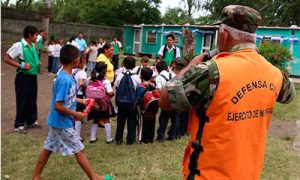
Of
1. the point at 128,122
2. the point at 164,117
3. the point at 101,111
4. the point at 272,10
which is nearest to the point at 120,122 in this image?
the point at 128,122

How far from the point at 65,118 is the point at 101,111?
1894 millimetres

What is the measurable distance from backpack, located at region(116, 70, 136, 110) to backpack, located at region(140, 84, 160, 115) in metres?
0.18

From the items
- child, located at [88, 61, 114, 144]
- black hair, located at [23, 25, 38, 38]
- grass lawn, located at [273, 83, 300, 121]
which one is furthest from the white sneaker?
grass lawn, located at [273, 83, 300, 121]

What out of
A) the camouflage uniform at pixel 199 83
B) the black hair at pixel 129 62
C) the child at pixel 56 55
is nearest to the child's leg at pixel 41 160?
the black hair at pixel 129 62

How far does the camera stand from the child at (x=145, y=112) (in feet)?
18.1

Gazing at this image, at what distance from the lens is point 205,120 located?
2012 mm

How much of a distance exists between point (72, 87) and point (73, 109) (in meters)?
0.28

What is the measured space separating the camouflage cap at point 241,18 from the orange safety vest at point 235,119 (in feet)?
0.48

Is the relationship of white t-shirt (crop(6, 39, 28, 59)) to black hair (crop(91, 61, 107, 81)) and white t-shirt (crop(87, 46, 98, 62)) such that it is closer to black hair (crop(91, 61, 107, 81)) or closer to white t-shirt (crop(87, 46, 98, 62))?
black hair (crop(91, 61, 107, 81))

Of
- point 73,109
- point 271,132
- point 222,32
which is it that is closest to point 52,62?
point 271,132

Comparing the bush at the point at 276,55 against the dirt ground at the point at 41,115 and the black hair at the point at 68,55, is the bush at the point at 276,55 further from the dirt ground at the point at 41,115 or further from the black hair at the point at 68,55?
the black hair at the point at 68,55

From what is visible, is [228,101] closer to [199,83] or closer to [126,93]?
[199,83]

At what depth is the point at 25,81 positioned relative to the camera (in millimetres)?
5957

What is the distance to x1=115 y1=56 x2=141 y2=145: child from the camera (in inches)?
215
